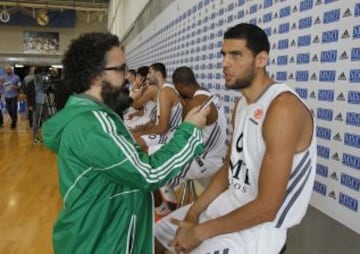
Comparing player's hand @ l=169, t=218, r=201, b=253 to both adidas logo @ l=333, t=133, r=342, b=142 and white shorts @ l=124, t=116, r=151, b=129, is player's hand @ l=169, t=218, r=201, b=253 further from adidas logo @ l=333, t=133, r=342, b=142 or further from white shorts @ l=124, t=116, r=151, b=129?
white shorts @ l=124, t=116, r=151, b=129

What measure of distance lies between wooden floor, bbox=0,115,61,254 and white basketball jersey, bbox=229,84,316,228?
1831 millimetres

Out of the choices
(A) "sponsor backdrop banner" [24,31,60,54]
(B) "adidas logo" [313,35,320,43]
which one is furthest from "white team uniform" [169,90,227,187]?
(A) "sponsor backdrop banner" [24,31,60,54]

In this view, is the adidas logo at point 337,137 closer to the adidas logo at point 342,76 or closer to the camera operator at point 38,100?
the adidas logo at point 342,76

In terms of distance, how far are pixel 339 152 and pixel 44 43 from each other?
18.7 metres

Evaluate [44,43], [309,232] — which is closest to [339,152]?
[309,232]

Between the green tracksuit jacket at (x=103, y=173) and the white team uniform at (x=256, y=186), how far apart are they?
0.22 meters

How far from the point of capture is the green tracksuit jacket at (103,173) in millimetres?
1418

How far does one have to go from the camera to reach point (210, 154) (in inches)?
118

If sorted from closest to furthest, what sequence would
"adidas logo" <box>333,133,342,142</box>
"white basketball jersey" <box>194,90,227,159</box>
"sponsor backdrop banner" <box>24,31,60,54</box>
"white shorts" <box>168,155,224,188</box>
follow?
"adidas logo" <box>333,133,342,142</box>, "white shorts" <box>168,155,224,188</box>, "white basketball jersey" <box>194,90,227,159</box>, "sponsor backdrop banner" <box>24,31,60,54</box>

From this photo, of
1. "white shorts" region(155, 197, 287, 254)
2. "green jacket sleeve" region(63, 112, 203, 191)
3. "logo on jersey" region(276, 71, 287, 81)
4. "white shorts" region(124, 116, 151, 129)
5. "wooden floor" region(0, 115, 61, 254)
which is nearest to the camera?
"green jacket sleeve" region(63, 112, 203, 191)

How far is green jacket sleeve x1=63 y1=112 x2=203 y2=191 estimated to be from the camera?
4.60 ft

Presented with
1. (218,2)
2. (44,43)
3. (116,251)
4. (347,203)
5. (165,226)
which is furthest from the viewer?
(44,43)

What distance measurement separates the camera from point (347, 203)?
169cm

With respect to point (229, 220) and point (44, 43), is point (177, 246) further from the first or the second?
point (44, 43)
